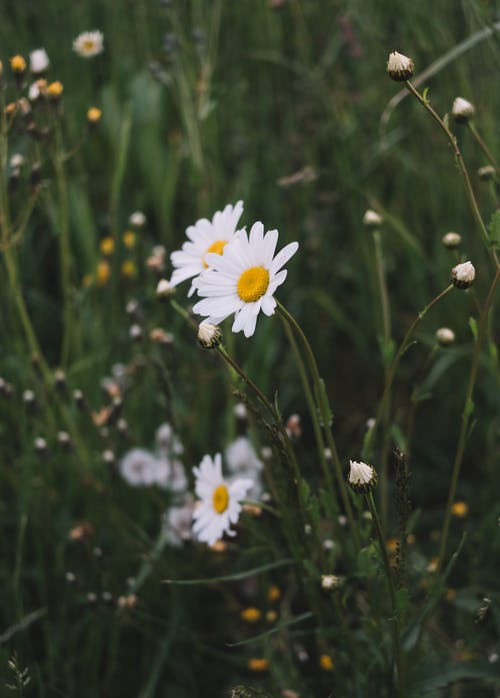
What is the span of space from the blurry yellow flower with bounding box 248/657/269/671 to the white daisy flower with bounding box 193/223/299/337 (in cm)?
84

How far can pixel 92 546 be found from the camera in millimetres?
1687

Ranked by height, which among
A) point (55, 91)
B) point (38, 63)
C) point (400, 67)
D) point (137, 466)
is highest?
point (38, 63)

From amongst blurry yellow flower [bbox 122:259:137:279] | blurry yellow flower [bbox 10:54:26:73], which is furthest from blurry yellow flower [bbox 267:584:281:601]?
blurry yellow flower [bbox 10:54:26:73]

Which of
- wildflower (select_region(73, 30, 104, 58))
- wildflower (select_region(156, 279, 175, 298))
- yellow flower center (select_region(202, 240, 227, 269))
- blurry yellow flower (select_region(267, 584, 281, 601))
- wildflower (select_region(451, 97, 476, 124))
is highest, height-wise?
wildflower (select_region(73, 30, 104, 58))

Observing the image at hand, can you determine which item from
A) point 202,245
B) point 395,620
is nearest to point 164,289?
point 202,245

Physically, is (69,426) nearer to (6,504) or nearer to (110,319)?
(6,504)

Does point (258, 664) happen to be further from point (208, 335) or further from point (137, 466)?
point (208, 335)

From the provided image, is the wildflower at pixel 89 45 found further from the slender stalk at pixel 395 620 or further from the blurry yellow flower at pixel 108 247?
the slender stalk at pixel 395 620

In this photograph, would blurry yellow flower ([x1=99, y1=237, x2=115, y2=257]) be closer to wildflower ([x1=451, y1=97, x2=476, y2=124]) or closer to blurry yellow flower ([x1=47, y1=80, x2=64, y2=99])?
blurry yellow flower ([x1=47, y1=80, x2=64, y2=99])

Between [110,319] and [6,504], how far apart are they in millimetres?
590

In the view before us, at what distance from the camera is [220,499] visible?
1359 mm

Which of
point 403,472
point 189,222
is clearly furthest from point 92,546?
point 189,222

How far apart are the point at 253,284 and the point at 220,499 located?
46cm

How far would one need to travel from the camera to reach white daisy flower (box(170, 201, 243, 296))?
4.07ft
